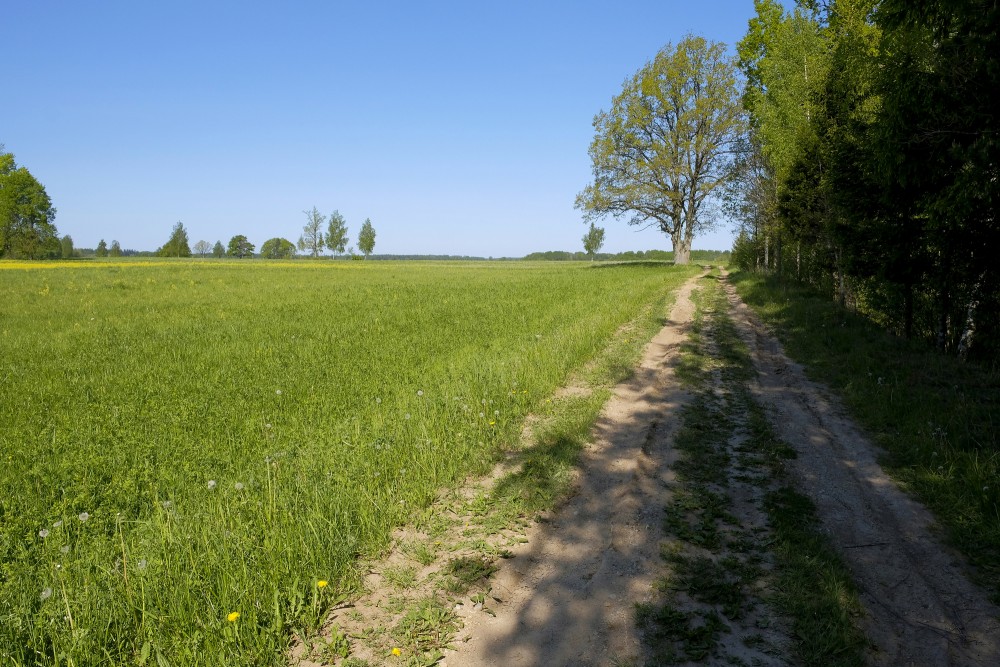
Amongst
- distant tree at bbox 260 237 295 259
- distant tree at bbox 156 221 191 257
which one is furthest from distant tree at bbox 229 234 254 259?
distant tree at bbox 156 221 191 257

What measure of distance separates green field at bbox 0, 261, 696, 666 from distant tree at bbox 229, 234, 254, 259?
15181 cm

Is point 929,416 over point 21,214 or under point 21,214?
under

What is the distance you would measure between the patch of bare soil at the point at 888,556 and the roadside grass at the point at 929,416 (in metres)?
0.17

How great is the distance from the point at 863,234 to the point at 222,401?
46.5 ft

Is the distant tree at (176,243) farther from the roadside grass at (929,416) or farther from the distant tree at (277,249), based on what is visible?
the roadside grass at (929,416)

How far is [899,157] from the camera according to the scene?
26.5 ft

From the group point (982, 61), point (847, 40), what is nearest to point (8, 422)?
point (982, 61)

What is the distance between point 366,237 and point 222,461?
12882 centimetres

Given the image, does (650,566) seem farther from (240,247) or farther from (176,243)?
(240,247)

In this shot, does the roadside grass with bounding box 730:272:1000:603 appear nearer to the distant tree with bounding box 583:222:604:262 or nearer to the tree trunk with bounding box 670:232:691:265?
the tree trunk with bounding box 670:232:691:265

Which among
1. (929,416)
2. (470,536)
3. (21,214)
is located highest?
(21,214)

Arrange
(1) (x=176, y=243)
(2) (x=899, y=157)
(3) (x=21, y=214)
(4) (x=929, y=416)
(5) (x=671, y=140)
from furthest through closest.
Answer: (1) (x=176, y=243) < (3) (x=21, y=214) < (5) (x=671, y=140) < (2) (x=899, y=157) < (4) (x=929, y=416)

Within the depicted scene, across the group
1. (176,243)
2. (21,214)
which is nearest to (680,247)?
(21,214)

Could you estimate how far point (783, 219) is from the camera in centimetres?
2128
